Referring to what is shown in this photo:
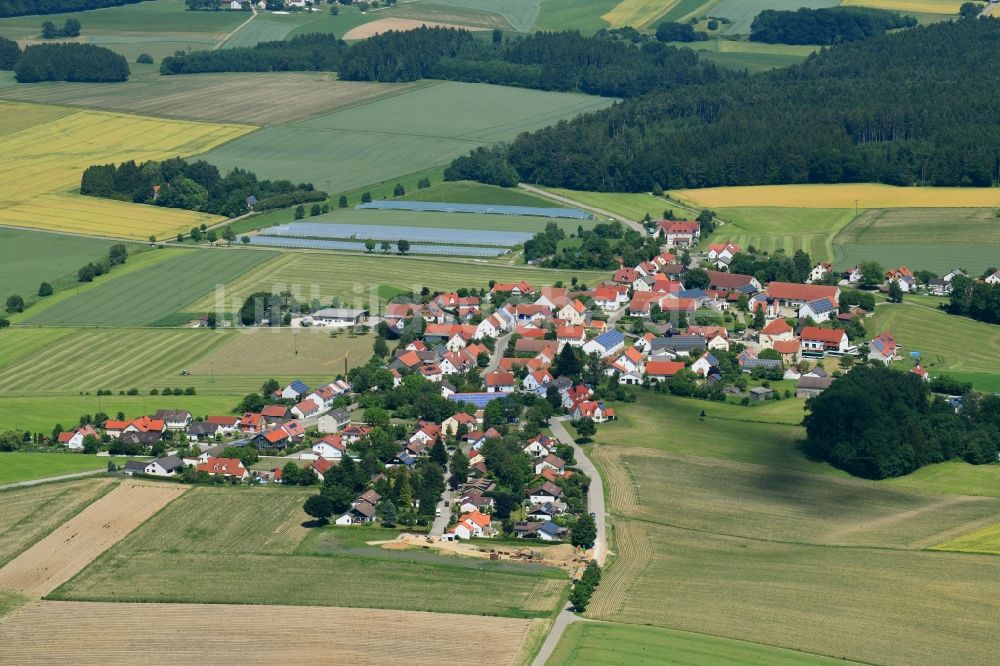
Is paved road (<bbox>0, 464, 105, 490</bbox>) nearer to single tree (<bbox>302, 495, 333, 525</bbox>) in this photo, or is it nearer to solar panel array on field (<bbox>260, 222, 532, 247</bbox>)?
single tree (<bbox>302, 495, 333, 525</bbox>)

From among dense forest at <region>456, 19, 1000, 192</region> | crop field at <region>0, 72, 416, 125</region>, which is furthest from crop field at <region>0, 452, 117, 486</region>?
crop field at <region>0, 72, 416, 125</region>

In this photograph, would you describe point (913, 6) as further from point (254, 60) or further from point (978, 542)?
point (978, 542)

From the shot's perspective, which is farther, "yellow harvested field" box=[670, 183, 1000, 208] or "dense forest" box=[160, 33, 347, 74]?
"dense forest" box=[160, 33, 347, 74]

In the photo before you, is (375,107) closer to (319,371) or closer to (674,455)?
(319,371)

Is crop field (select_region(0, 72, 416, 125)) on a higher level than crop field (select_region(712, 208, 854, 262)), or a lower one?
higher

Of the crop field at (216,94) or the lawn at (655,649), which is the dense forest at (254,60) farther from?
the lawn at (655,649)

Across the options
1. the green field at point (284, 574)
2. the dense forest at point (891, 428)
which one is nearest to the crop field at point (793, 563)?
the dense forest at point (891, 428)
